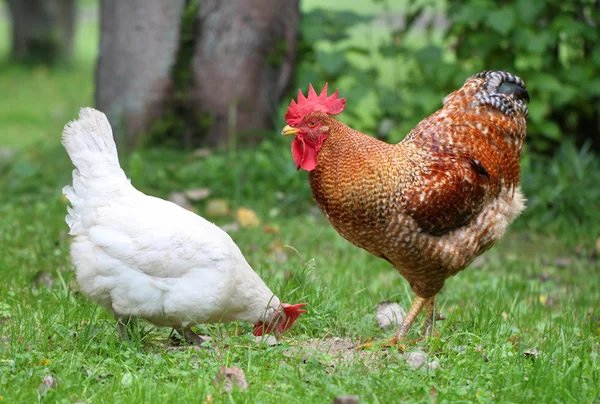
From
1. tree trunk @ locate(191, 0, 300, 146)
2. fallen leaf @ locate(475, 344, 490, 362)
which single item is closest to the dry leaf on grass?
fallen leaf @ locate(475, 344, 490, 362)

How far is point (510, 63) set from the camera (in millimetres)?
7887

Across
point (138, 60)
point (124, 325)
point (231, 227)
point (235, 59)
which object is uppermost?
point (235, 59)

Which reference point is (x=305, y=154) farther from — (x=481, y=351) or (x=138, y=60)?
(x=138, y=60)

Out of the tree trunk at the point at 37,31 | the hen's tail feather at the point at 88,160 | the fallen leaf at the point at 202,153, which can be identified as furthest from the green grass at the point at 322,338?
the tree trunk at the point at 37,31

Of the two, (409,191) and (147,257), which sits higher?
(409,191)

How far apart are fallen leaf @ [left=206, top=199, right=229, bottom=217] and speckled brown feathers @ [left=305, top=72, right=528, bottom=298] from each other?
2850mm

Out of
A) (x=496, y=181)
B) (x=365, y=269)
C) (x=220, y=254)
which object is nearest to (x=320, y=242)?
(x=365, y=269)

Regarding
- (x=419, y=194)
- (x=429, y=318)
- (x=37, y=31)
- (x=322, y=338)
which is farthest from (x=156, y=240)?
(x=37, y=31)

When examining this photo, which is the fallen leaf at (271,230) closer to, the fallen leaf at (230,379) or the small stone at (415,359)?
the small stone at (415,359)

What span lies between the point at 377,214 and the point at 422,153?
0.53 metres

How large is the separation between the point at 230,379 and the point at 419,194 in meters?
1.41

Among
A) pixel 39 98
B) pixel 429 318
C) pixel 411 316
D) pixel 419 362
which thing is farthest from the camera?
pixel 39 98

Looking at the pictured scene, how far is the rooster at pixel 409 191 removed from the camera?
13.3 ft

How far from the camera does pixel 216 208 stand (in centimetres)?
709
